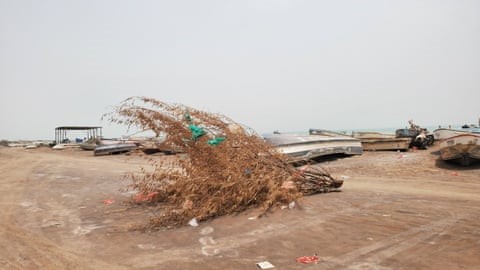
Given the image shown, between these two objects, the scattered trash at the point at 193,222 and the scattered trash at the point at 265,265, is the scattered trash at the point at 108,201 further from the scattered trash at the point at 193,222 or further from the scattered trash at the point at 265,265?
the scattered trash at the point at 265,265

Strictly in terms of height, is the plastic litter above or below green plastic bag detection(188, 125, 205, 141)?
below

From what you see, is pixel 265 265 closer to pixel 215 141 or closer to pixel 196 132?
pixel 215 141

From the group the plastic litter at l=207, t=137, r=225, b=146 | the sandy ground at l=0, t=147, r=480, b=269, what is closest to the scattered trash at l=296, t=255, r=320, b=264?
the sandy ground at l=0, t=147, r=480, b=269

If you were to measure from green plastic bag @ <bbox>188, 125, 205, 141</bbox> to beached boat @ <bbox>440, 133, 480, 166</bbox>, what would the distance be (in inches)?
437

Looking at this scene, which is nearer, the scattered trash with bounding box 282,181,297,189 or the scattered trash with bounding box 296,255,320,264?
the scattered trash with bounding box 296,255,320,264

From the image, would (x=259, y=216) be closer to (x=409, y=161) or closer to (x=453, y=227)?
(x=453, y=227)

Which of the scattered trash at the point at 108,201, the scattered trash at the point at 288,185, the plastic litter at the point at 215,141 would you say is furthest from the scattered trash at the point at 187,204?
the scattered trash at the point at 108,201

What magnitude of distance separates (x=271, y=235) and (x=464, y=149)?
11.4 meters

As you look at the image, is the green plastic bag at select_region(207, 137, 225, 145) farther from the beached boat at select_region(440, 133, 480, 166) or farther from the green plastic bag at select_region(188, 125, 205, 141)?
the beached boat at select_region(440, 133, 480, 166)

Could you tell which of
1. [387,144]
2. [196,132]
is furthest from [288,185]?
[387,144]

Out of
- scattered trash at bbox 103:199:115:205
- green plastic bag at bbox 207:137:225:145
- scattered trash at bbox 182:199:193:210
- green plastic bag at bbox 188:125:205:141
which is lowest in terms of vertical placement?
scattered trash at bbox 103:199:115:205

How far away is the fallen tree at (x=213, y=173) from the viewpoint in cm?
700

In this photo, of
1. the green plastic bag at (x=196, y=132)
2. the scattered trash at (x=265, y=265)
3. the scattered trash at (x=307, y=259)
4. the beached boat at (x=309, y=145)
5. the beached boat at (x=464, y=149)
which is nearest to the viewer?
the scattered trash at (x=265, y=265)

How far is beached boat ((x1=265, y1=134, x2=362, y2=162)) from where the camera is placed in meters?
15.6
